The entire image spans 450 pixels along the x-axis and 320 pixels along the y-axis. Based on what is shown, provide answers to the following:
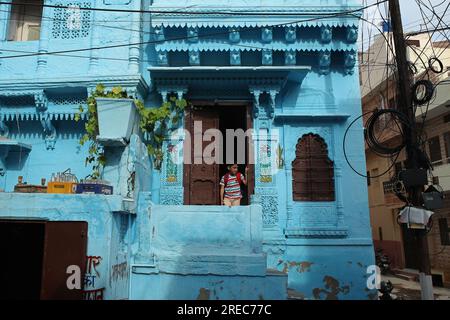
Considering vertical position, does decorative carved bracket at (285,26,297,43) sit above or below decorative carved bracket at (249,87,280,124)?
above

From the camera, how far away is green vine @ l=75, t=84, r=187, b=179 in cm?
638

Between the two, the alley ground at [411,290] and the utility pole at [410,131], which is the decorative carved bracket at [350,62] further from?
the alley ground at [411,290]

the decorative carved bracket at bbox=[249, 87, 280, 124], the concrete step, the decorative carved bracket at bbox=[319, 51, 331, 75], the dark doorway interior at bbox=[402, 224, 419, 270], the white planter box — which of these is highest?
the decorative carved bracket at bbox=[319, 51, 331, 75]

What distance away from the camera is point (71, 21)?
798 centimetres

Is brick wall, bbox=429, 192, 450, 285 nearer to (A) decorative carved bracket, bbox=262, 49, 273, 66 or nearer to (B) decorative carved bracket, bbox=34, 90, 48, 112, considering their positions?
(A) decorative carved bracket, bbox=262, 49, 273, 66

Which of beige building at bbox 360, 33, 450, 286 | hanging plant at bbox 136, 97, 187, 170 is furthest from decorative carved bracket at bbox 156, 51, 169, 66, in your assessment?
beige building at bbox 360, 33, 450, 286

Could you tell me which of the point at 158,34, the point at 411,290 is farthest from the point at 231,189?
the point at 411,290

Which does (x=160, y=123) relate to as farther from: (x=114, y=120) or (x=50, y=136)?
(x=50, y=136)

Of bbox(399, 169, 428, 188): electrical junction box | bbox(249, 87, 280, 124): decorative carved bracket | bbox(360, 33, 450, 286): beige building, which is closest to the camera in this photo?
bbox(399, 169, 428, 188): electrical junction box

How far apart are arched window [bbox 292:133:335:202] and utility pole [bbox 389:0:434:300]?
6.14ft

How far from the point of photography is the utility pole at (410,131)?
18.1 ft

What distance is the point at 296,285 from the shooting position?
6973 mm

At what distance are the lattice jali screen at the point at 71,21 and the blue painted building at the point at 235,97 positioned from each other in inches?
0.9

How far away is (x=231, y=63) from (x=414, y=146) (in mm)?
3871
